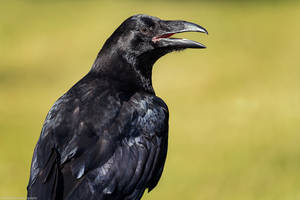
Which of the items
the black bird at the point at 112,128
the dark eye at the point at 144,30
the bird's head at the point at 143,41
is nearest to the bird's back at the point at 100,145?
the black bird at the point at 112,128

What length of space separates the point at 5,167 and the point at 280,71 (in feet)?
26.7

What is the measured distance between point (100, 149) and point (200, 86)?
11.0m

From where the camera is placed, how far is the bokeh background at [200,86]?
10.4 metres

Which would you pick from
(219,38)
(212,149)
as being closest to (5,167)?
(212,149)

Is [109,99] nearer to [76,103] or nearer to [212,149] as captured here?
[76,103]

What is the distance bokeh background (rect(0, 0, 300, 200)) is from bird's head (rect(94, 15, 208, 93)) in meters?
3.21

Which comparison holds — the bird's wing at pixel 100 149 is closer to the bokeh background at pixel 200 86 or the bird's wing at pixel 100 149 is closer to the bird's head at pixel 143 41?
the bird's head at pixel 143 41

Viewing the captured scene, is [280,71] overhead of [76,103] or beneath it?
beneath

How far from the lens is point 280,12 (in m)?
24.7

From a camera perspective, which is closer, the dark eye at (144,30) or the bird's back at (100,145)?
the bird's back at (100,145)

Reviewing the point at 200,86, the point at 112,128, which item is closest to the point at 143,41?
the point at 112,128

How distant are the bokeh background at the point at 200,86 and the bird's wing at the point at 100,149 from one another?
11.3 feet

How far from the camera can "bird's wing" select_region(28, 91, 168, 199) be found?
5.20 m

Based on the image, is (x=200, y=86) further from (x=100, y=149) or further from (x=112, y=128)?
(x=100, y=149)
